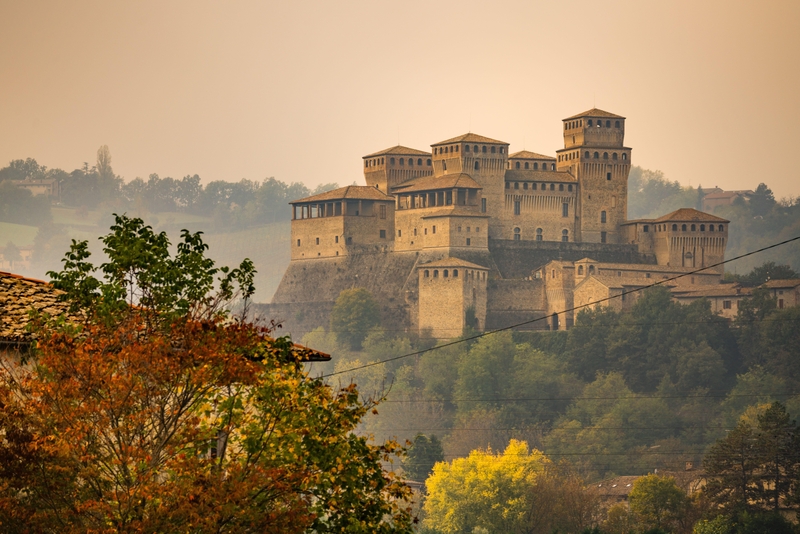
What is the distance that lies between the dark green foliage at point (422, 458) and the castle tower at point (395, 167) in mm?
21694

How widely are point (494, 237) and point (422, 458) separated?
61.9 ft

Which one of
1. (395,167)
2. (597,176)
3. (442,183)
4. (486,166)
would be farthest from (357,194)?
(597,176)

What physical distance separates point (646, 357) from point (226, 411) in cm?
7634

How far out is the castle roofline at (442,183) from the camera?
8769 centimetres

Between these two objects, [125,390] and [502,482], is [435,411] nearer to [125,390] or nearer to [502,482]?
[502,482]

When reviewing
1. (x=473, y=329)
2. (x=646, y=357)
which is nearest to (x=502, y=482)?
(x=473, y=329)

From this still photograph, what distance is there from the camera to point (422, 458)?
76.3m

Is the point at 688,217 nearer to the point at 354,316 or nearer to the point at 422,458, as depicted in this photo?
the point at 354,316

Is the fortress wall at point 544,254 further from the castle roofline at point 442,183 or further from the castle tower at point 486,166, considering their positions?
the castle roofline at point 442,183

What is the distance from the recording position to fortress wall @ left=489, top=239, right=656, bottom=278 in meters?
89.5

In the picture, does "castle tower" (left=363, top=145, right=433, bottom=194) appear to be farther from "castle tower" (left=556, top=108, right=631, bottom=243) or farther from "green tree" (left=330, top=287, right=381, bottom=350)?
"castle tower" (left=556, top=108, right=631, bottom=243)

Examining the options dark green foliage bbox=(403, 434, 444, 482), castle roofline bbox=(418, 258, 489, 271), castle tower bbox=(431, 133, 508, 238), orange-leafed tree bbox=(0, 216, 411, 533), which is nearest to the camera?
orange-leafed tree bbox=(0, 216, 411, 533)

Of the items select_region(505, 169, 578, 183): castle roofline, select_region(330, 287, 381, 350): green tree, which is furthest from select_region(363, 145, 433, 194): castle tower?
select_region(330, 287, 381, 350): green tree

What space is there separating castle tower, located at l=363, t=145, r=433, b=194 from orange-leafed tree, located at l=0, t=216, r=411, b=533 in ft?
248
